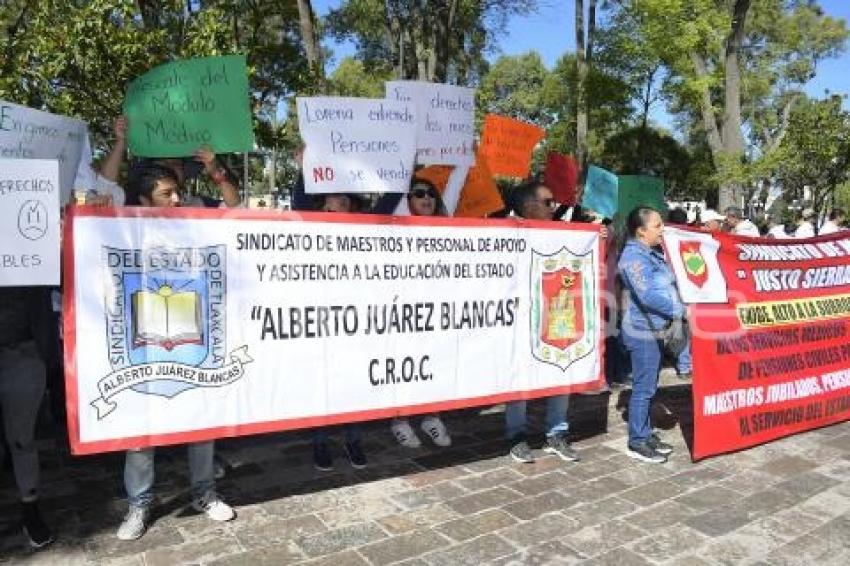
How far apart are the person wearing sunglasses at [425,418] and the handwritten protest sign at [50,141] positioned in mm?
2124

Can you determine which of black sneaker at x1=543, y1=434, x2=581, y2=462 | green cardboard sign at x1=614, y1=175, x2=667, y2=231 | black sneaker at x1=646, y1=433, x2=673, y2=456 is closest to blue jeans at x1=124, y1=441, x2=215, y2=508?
black sneaker at x1=543, y1=434, x2=581, y2=462

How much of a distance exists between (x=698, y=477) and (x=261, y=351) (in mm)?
3003

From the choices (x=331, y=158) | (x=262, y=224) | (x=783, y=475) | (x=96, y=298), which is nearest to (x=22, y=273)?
(x=96, y=298)

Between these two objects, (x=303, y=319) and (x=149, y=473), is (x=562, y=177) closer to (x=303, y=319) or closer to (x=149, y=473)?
(x=303, y=319)

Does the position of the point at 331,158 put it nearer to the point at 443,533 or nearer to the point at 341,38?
the point at 443,533

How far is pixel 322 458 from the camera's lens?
514cm

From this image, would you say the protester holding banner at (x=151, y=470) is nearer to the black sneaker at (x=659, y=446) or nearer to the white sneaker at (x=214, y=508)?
the white sneaker at (x=214, y=508)

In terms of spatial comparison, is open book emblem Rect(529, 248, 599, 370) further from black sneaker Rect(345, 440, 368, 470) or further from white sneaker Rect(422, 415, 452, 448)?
black sneaker Rect(345, 440, 368, 470)

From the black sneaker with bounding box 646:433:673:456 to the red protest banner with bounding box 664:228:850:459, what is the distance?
0.24m

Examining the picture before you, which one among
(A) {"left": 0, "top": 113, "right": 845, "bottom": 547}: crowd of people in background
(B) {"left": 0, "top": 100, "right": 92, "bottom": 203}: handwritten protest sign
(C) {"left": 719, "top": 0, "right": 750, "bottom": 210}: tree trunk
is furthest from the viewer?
(C) {"left": 719, "top": 0, "right": 750, "bottom": 210}: tree trunk

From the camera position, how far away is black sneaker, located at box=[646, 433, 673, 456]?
18.1 ft

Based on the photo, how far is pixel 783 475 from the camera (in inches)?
201

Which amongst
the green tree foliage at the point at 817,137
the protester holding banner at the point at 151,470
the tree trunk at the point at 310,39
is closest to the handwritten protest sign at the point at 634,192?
the protester holding banner at the point at 151,470

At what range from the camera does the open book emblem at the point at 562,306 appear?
205 inches
